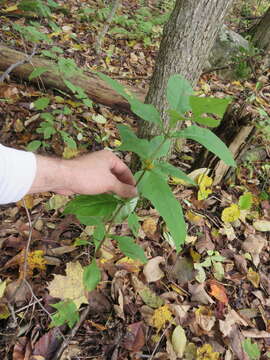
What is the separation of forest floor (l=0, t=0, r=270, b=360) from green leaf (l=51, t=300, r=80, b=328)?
0.21ft

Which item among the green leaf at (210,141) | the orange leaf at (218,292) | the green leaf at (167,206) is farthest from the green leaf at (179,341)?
the green leaf at (210,141)

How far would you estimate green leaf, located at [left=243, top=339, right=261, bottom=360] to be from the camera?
1.87 metres

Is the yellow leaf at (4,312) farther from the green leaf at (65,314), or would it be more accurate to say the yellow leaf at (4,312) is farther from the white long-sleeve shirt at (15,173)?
the white long-sleeve shirt at (15,173)

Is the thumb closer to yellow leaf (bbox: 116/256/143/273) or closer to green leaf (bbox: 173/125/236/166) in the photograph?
green leaf (bbox: 173/125/236/166)

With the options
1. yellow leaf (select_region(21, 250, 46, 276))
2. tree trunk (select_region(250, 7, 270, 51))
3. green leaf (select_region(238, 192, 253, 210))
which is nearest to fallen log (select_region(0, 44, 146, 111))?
green leaf (select_region(238, 192, 253, 210))

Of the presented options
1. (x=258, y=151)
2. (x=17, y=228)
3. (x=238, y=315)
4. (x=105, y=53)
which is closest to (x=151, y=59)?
(x=105, y=53)

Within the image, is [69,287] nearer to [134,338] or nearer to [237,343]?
[134,338]

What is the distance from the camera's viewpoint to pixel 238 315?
202cm

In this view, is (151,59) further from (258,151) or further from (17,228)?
(17,228)

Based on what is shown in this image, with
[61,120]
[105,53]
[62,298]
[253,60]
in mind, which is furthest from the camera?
[253,60]

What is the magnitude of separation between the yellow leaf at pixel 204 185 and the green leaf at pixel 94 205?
134 cm

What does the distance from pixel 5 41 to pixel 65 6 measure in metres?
1.81

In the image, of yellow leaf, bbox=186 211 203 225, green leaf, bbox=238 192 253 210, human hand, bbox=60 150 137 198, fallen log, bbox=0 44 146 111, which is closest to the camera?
human hand, bbox=60 150 137 198

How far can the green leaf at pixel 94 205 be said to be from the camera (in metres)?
1.33
